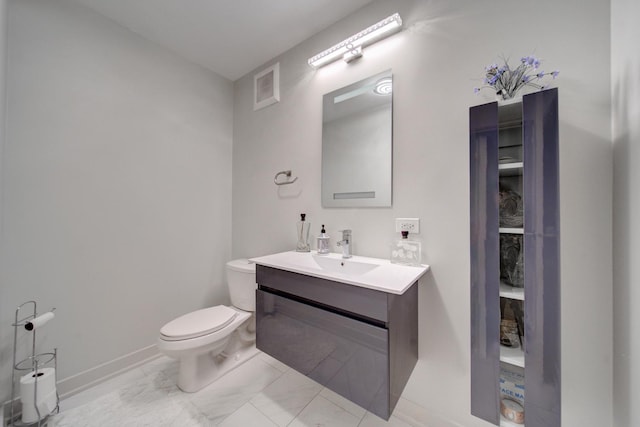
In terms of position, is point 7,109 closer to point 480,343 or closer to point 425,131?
point 425,131

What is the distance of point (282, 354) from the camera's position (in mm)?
1208

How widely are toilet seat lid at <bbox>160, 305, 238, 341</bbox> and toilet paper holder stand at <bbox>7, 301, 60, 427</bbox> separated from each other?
56cm

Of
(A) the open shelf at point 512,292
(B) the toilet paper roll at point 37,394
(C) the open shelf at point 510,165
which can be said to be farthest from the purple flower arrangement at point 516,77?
(B) the toilet paper roll at point 37,394

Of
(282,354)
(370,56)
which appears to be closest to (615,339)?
(282,354)

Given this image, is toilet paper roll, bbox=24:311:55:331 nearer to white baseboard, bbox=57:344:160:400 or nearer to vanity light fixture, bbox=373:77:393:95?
white baseboard, bbox=57:344:160:400

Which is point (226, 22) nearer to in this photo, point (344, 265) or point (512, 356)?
point (344, 265)

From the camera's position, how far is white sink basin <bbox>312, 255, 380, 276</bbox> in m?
1.27

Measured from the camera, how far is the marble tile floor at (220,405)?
1.25m

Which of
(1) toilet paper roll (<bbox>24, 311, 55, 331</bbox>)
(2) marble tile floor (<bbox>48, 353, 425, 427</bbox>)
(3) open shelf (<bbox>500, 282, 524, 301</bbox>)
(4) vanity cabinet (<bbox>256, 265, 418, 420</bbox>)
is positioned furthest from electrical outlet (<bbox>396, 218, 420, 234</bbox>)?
(1) toilet paper roll (<bbox>24, 311, 55, 331</bbox>)

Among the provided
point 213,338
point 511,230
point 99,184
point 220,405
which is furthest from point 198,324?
point 511,230

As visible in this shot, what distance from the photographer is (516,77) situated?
937mm

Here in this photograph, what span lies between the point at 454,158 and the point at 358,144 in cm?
56

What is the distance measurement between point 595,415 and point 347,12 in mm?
2362

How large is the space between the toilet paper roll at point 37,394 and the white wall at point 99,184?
22cm
